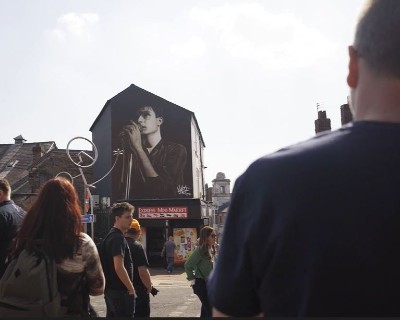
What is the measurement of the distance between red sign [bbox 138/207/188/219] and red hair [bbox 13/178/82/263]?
30083mm

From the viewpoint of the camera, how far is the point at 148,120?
Answer: 40.4 meters

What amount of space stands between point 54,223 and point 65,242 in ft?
0.54

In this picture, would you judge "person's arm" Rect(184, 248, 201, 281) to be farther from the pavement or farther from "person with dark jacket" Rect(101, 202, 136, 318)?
the pavement

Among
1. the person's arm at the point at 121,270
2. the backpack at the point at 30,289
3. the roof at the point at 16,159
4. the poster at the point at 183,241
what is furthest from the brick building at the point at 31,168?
the backpack at the point at 30,289

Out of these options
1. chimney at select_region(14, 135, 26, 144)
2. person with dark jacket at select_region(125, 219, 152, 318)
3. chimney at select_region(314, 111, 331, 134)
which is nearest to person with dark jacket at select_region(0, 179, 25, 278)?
person with dark jacket at select_region(125, 219, 152, 318)

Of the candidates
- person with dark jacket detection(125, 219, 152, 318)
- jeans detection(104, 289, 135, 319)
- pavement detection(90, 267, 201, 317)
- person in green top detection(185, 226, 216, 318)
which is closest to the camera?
jeans detection(104, 289, 135, 319)

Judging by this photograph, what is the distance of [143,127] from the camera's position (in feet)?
132

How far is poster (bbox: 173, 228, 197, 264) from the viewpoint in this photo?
31983 mm

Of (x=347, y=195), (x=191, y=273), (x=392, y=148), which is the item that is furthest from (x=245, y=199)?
(x=191, y=273)

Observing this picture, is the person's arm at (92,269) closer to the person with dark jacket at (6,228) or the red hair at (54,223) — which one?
the red hair at (54,223)

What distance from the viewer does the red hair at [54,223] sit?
3506 millimetres

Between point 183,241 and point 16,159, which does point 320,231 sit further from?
point 16,159

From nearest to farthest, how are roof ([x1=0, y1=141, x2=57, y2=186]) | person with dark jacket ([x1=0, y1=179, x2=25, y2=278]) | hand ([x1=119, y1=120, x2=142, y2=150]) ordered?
person with dark jacket ([x1=0, y1=179, x2=25, y2=278]), hand ([x1=119, y1=120, x2=142, y2=150]), roof ([x1=0, y1=141, x2=57, y2=186])
